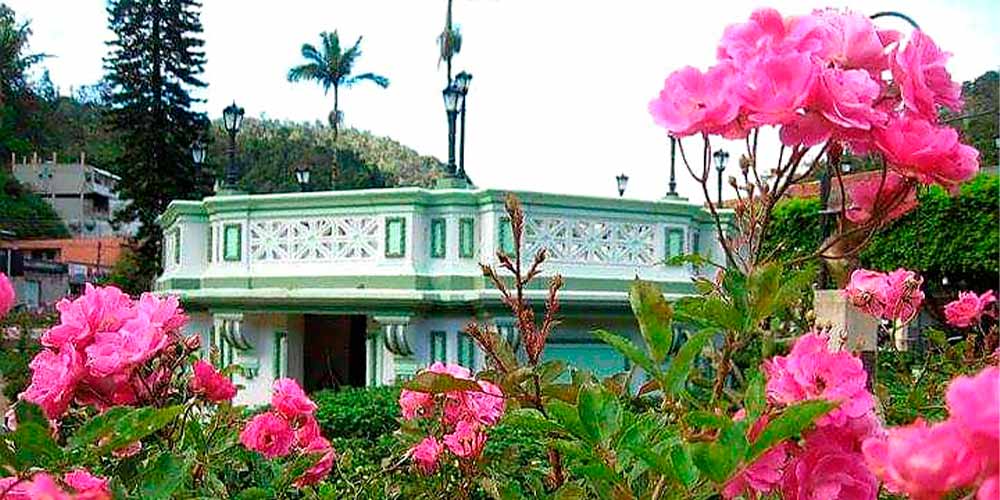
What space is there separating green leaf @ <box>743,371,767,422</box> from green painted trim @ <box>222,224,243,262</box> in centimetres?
722

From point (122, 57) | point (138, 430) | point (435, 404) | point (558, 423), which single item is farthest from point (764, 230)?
point (122, 57)

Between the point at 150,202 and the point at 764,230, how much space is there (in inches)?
921

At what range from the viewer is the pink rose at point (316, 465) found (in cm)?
137

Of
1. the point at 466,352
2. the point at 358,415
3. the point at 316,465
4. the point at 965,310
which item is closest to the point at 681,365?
the point at 316,465

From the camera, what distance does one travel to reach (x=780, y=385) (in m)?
0.82

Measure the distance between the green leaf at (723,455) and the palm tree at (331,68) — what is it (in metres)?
33.7

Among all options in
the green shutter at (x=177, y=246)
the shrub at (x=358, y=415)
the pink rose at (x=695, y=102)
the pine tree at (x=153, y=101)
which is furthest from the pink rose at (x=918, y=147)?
the pine tree at (x=153, y=101)

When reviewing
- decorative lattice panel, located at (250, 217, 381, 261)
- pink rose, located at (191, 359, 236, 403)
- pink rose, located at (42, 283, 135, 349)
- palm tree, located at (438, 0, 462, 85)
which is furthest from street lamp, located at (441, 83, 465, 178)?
palm tree, located at (438, 0, 462, 85)

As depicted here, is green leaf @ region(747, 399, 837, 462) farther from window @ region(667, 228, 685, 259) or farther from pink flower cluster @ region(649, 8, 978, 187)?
window @ region(667, 228, 685, 259)

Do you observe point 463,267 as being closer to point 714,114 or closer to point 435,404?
point 435,404

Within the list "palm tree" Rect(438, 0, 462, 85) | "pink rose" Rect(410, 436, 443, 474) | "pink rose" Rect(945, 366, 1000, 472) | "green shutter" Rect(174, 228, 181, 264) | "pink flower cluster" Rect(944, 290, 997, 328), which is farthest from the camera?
"palm tree" Rect(438, 0, 462, 85)

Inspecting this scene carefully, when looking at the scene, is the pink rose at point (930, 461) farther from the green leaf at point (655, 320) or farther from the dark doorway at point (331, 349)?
the dark doorway at point (331, 349)

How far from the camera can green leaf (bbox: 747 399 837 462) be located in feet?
2.24

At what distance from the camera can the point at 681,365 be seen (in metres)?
0.88
